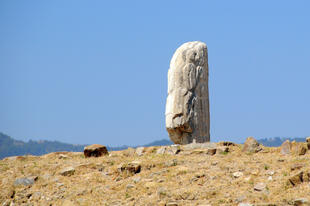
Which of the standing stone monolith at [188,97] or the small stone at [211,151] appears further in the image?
the standing stone monolith at [188,97]

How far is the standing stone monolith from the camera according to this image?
879 inches

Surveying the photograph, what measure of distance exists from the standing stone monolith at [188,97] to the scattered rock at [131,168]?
3.92 m

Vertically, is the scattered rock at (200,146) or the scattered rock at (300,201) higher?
the scattered rock at (200,146)

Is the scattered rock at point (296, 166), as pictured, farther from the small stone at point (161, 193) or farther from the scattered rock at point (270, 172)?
the small stone at point (161, 193)

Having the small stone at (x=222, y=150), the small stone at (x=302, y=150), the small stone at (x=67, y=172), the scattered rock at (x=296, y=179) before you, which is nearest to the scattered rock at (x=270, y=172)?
the scattered rock at (x=296, y=179)

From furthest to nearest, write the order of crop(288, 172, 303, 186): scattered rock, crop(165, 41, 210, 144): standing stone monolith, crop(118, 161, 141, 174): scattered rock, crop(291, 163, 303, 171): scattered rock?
crop(165, 41, 210, 144): standing stone monolith
crop(118, 161, 141, 174): scattered rock
crop(291, 163, 303, 171): scattered rock
crop(288, 172, 303, 186): scattered rock

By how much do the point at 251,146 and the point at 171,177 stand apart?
11.1ft

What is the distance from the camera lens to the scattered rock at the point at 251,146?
1964 centimetres

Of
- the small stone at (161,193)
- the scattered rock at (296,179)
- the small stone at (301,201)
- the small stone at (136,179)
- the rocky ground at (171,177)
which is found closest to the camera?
the small stone at (301,201)

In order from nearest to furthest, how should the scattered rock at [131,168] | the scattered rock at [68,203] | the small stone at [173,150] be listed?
the scattered rock at [68,203] < the scattered rock at [131,168] < the small stone at [173,150]

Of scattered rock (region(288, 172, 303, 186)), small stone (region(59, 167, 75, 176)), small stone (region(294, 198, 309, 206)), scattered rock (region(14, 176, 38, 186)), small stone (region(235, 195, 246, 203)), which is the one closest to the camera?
small stone (region(294, 198, 309, 206))

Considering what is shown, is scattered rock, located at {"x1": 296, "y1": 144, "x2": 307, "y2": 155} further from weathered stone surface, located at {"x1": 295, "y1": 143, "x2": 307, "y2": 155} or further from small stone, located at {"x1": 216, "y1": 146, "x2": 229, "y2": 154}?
small stone, located at {"x1": 216, "y1": 146, "x2": 229, "y2": 154}

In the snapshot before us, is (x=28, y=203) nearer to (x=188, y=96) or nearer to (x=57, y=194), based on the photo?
(x=57, y=194)

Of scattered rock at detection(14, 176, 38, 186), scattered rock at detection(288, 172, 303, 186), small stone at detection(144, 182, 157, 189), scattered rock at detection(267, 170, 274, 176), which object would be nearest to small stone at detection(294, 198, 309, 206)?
scattered rock at detection(288, 172, 303, 186)
